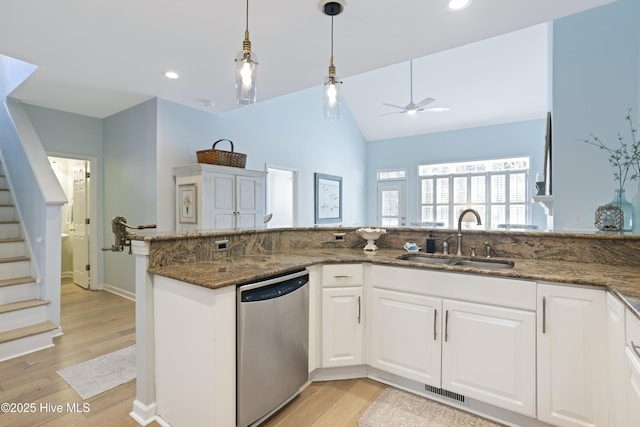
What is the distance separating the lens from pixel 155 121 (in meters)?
3.91

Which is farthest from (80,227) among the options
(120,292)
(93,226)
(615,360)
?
(615,360)

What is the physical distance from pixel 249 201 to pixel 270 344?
111 inches

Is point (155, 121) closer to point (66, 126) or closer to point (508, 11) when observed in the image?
point (66, 126)

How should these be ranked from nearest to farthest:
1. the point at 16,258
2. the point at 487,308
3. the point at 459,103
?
the point at 487,308 → the point at 16,258 → the point at 459,103

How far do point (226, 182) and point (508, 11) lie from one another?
3276 mm

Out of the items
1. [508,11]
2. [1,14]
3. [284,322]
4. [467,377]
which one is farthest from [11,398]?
[508,11]

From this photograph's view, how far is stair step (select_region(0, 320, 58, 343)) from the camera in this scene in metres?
2.63

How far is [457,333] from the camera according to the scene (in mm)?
1908

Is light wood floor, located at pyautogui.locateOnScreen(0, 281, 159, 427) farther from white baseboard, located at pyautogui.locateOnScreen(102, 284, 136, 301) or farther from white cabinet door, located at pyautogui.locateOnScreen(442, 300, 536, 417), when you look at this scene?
Answer: white cabinet door, located at pyautogui.locateOnScreen(442, 300, 536, 417)

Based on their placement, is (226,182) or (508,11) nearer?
(508,11)

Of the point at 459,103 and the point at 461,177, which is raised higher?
the point at 459,103

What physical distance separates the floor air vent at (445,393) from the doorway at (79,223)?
15.7 feet

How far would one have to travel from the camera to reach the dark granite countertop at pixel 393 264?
1.52 meters

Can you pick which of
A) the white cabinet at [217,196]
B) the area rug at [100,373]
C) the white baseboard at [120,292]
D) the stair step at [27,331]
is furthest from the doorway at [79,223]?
the area rug at [100,373]
